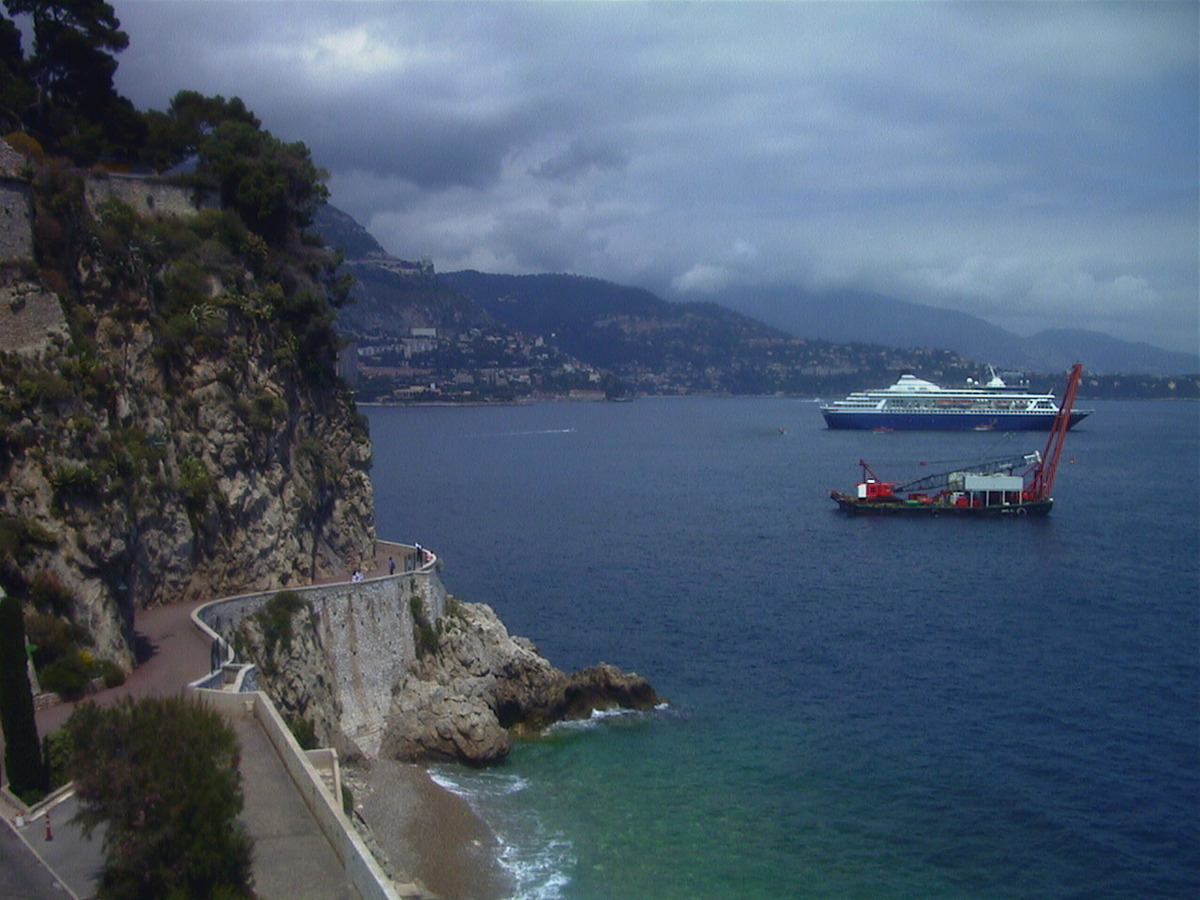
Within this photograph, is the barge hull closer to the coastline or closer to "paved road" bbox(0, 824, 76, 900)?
the coastline

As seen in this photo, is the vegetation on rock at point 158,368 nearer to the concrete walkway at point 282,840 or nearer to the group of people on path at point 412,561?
the group of people on path at point 412,561

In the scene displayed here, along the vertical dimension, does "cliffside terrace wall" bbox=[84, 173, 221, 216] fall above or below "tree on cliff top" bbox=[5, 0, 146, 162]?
below

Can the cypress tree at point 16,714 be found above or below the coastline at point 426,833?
above

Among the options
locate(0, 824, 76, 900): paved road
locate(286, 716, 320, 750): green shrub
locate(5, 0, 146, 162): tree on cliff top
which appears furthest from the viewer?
locate(5, 0, 146, 162): tree on cliff top

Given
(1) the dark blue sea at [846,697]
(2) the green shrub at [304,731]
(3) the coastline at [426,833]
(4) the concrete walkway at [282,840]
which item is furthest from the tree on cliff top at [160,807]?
(1) the dark blue sea at [846,697]

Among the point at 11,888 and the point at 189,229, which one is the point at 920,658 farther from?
the point at 11,888

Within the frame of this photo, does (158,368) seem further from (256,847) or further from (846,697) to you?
(846,697)

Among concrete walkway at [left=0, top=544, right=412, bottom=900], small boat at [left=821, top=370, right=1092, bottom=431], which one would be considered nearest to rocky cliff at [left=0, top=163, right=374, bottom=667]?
concrete walkway at [left=0, top=544, right=412, bottom=900]
